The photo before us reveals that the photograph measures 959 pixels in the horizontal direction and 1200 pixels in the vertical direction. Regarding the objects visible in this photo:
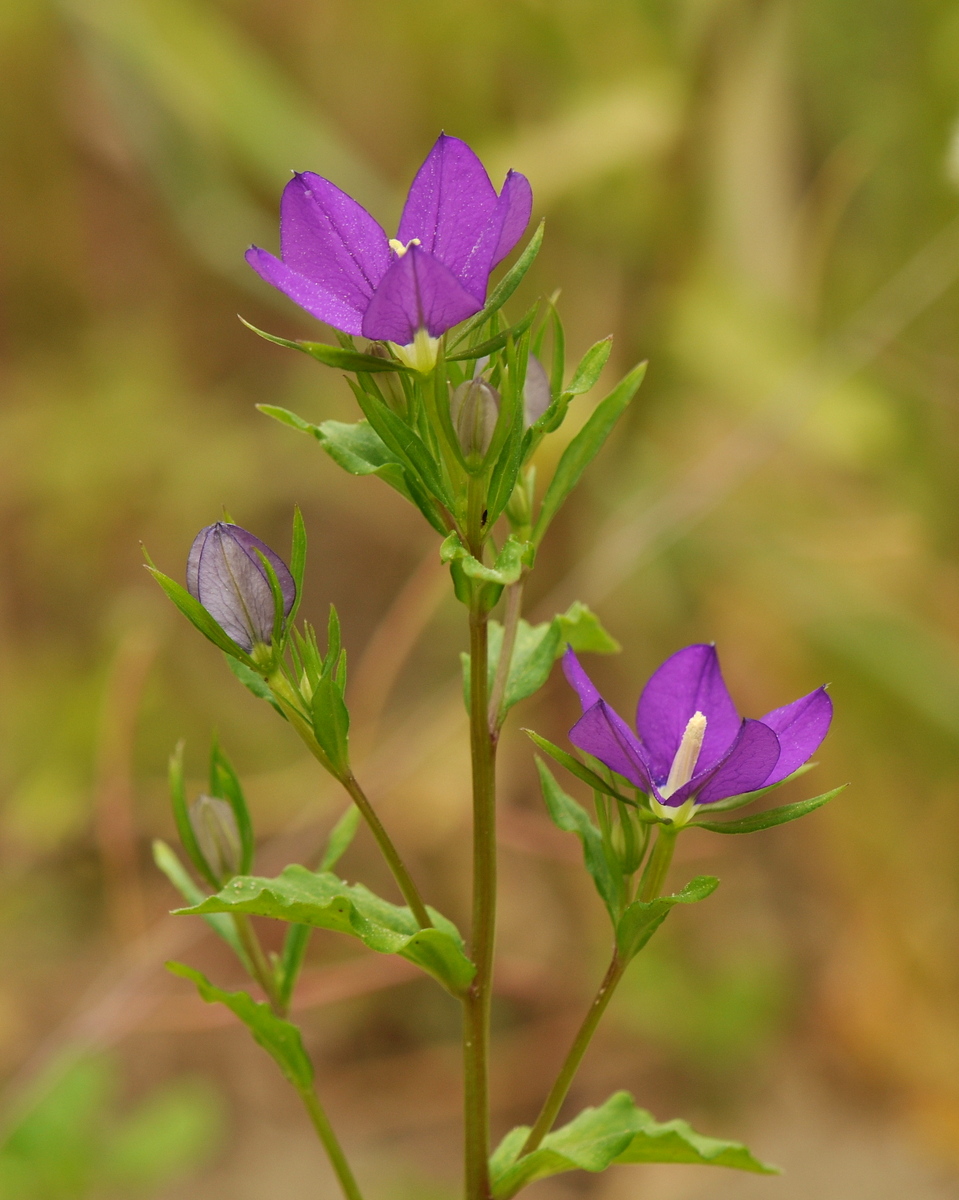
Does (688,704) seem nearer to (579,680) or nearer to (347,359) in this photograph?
(579,680)

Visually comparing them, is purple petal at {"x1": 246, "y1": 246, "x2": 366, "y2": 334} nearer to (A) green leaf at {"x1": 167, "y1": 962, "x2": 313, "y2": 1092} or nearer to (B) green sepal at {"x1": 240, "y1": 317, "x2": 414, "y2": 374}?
(B) green sepal at {"x1": 240, "y1": 317, "x2": 414, "y2": 374}

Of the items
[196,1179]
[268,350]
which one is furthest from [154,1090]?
[268,350]

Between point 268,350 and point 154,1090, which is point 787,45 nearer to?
point 268,350

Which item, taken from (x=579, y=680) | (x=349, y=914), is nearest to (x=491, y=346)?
(x=579, y=680)

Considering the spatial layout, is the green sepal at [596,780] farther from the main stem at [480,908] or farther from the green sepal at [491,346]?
the green sepal at [491,346]

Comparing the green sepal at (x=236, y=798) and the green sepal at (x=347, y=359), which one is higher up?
the green sepal at (x=347, y=359)

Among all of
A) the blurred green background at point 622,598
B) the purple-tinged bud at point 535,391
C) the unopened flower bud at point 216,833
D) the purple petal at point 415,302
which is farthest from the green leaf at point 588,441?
the blurred green background at point 622,598

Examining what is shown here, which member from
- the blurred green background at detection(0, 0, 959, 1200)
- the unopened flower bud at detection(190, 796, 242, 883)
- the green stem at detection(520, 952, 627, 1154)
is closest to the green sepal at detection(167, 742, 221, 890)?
the unopened flower bud at detection(190, 796, 242, 883)
